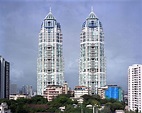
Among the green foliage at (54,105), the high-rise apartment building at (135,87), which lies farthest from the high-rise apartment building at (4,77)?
the high-rise apartment building at (135,87)

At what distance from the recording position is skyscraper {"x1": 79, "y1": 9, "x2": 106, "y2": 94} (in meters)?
9.38

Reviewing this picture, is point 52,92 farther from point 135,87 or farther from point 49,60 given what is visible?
point 135,87

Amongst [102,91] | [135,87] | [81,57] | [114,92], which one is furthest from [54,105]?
[81,57]

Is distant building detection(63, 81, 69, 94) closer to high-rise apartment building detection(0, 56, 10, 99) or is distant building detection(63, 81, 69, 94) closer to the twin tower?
the twin tower

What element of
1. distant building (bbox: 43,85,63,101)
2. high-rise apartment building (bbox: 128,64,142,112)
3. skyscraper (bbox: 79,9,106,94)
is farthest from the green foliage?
skyscraper (bbox: 79,9,106,94)

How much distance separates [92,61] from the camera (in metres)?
9.39

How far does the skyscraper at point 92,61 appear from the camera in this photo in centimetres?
938

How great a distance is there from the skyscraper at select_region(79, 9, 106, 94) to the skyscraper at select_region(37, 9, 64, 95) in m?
0.58

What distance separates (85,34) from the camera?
31.6 ft

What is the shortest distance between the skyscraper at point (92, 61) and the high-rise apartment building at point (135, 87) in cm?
153

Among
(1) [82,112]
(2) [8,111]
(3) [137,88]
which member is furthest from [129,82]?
(2) [8,111]

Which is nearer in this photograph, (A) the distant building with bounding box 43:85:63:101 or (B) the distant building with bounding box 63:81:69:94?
(A) the distant building with bounding box 43:85:63:101

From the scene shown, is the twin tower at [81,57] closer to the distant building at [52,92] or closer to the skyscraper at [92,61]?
the skyscraper at [92,61]

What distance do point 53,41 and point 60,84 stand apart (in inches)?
45.2
